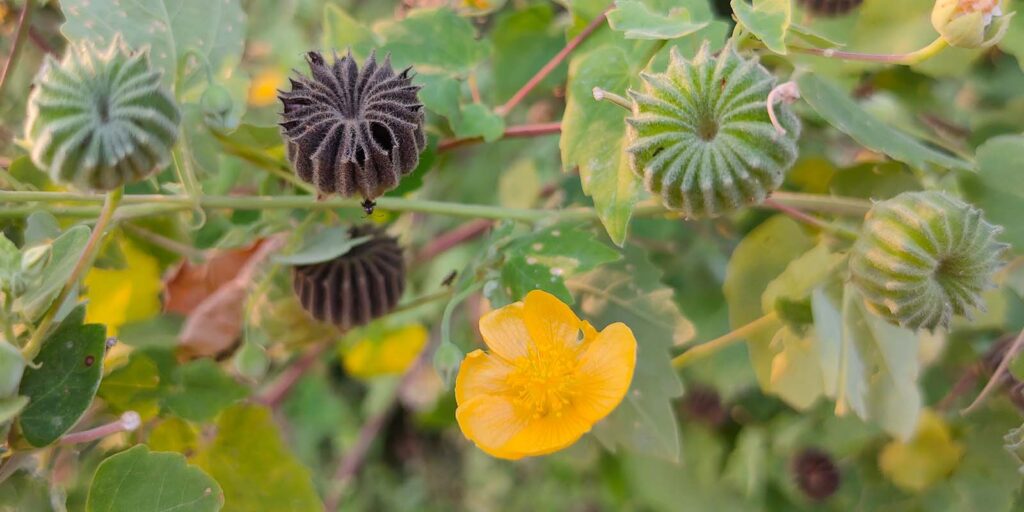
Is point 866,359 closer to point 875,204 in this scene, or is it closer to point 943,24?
point 875,204

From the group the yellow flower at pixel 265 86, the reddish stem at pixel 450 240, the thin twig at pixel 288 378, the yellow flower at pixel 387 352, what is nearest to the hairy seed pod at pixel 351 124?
the reddish stem at pixel 450 240

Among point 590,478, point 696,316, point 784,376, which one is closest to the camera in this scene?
point 784,376

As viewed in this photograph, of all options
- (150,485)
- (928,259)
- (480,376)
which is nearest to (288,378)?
(150,485)

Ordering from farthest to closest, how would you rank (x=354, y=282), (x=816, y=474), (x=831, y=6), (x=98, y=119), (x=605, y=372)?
(x=816, y=474)
(x=831, y=6)
(x=354, y=282)
(x=605, y=372)
(x=98, y=119)

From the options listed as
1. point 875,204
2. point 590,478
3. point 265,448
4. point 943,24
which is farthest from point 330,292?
point 590,478

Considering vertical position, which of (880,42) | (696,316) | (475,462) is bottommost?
(475,462)

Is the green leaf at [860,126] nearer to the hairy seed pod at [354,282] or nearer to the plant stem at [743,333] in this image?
the plant stem at [743,333]

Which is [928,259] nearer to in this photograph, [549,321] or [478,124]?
[549,321]
